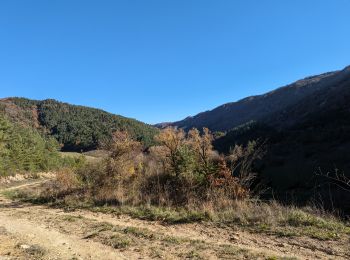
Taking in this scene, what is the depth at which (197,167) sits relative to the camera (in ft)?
49.9

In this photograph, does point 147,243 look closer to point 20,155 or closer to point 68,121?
point 20,155

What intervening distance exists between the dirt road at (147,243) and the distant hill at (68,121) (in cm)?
11548

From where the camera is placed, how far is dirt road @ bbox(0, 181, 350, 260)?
6930mm

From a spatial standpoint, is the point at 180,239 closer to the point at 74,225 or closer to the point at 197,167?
the point at 74,225

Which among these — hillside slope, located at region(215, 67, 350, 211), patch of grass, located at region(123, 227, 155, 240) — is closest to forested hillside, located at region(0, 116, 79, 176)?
hillside slope, located at region(215, 67, 350, 211)

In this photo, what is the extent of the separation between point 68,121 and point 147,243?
14562 centimetres

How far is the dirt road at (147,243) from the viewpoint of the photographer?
6.93 m

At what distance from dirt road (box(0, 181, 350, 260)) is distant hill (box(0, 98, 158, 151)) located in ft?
379

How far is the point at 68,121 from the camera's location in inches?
5773

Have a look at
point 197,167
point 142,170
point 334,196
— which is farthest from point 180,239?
point 334,196

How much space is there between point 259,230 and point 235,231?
0.60 m

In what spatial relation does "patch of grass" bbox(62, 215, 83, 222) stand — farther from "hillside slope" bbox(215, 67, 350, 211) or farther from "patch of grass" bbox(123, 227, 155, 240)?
"hillside slope" bbox(215, 67, 350, 211)

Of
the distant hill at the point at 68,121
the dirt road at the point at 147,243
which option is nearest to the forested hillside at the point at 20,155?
the dirt road at the point at 147,243

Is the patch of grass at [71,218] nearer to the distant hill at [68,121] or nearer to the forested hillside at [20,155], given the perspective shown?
the forested hillside at [20,155]
